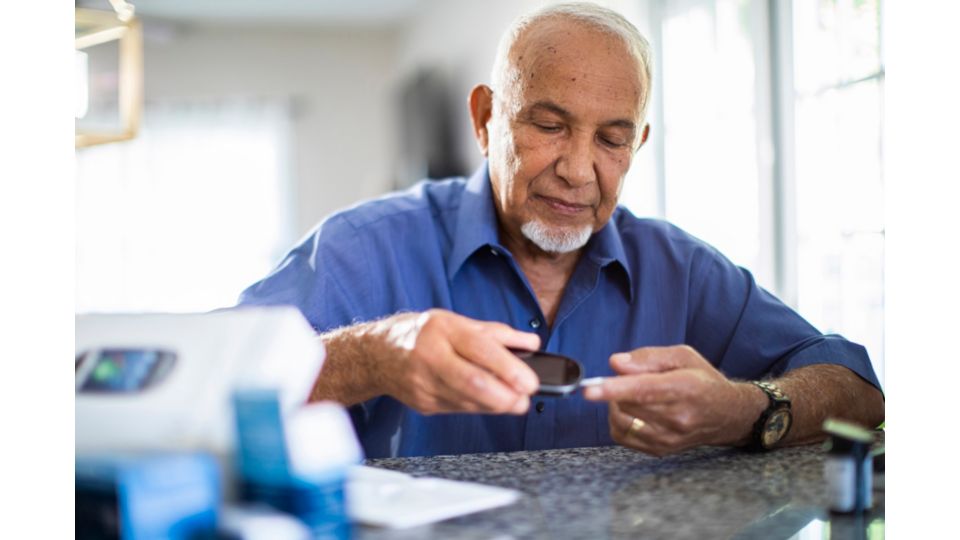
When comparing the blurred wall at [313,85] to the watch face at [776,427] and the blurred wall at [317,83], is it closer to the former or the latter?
the blurred wall at [317,83]

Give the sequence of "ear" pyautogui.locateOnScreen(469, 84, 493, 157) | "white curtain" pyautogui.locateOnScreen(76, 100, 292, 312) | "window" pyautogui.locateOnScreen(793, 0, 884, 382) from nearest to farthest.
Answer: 1. "window" pyautogui.locateOnScreen(793, 0, 884, 382)
2. "ear" pyautogui.locateOnScreen(469, 84, 493, 157)
3. "white curtain" pyautogui.locateOnScreen(76, 100, 292, 312)

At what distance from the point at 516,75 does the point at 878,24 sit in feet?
1.42

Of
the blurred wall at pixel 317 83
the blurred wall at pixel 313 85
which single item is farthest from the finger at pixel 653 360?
the blurred wall at pixel 313 85

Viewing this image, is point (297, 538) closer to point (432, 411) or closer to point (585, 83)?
point (432, 411)

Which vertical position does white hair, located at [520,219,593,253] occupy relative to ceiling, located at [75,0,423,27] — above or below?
Answer: below

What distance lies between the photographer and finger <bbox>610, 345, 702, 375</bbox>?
0.80m

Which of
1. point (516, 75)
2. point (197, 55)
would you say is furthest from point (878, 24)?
point (197, 55)

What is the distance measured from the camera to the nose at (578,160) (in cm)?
104

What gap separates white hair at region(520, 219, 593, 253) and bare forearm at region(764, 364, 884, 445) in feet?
0.98

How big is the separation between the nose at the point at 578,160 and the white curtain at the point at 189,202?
3.96 meters

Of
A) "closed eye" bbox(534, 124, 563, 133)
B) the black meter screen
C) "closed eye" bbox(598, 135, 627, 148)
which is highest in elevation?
"closed eye" bbox(534, 124, 563, 133)

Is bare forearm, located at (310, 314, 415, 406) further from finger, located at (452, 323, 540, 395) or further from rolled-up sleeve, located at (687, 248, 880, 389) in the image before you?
rolled-up sleeve, located at (687, 248, 880, 389)

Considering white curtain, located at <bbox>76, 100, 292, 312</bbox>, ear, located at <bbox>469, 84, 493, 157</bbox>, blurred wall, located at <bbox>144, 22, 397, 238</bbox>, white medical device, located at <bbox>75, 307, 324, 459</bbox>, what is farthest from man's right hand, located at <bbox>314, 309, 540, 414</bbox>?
blurred wall, located at <bbox>144, 22, 397, 238</bbox>

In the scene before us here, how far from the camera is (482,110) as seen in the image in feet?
4.07
